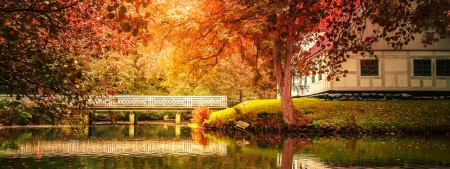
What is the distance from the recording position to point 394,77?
35.1m

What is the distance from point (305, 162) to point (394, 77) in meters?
24.2

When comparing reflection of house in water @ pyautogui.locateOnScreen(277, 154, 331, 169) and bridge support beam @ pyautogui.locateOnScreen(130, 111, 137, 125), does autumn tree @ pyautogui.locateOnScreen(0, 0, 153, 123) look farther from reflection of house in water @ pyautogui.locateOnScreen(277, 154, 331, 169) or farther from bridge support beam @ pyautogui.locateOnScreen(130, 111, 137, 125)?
bridge support beam @ pyautogui.locateOnScreen(130, 111, 137, 125)

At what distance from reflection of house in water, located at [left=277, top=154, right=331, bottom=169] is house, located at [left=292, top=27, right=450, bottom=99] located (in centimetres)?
2115

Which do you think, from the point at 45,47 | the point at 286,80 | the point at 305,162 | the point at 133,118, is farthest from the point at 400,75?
the point at 45,47

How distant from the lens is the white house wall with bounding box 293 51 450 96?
114ft

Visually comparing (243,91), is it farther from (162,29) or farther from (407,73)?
(162,29)

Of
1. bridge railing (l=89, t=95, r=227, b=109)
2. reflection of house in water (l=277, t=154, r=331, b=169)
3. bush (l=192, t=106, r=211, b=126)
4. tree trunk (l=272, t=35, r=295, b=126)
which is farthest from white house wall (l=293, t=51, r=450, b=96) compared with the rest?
reflection of house in water (l=277, t=154, r=331, b=169)

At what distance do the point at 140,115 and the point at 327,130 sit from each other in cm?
3369

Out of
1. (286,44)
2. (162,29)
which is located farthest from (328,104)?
(162,29)

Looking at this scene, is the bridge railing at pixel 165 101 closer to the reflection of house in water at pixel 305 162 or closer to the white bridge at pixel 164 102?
the white bridge at pixel 164 102

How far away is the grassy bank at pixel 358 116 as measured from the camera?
27.4 metres

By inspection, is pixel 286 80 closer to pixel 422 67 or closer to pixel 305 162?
pixel 422 67

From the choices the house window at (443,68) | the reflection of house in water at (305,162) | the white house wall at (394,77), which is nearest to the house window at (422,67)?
the white house wall at (394,77)

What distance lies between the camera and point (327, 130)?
90.2ft
